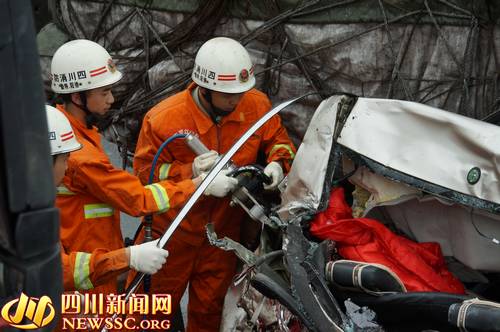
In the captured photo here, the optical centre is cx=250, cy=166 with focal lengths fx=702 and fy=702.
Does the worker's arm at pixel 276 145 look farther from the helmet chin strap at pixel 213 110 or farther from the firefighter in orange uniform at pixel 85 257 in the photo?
the firefighter in orange uniform at pixel 85 257

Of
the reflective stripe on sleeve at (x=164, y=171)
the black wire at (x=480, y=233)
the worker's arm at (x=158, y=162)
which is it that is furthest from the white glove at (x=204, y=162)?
the black wire at (x=480, y=233)

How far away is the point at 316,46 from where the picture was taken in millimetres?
5043

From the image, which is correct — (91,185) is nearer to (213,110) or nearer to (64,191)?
(64,191)

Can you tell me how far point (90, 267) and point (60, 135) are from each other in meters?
0.60

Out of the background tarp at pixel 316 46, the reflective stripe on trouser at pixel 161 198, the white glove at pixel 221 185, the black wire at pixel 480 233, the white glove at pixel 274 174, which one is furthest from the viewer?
the background tarp at pixel 316 46

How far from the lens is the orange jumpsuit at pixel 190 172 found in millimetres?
3939

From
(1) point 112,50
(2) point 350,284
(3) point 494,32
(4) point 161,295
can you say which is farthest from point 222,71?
(1) point 112,50

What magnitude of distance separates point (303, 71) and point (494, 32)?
1.33 m

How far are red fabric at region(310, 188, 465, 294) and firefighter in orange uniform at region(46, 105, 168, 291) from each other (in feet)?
2.48

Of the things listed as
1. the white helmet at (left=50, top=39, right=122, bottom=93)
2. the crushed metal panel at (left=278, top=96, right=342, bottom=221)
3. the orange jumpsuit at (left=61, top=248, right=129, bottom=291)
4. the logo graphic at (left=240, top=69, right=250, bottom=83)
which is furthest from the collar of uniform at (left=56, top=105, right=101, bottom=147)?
the crushed metal panel at (left=278, top=96, right=342, bottom=221)

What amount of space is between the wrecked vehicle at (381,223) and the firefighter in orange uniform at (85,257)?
1.05 feet

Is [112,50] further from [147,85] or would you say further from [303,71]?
[303,71]

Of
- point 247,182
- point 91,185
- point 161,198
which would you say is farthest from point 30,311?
point 247,182

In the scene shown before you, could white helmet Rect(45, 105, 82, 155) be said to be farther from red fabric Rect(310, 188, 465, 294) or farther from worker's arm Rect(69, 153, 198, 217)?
red fabric Rect(310, 188, 465, 294)
